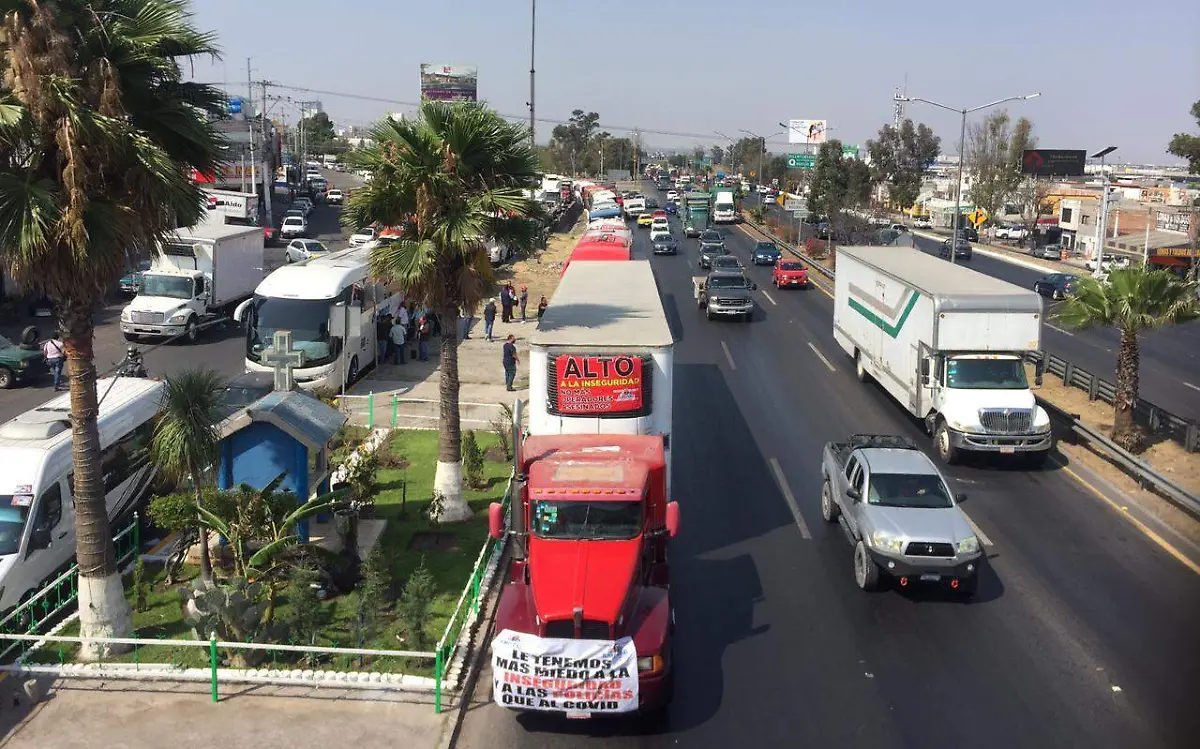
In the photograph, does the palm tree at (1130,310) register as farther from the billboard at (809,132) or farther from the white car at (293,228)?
the billboard at (809,132)

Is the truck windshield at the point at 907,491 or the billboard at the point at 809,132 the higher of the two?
the billboard at the point at 809,132

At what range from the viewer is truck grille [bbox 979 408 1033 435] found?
2061cm

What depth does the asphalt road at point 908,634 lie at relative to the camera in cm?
1098

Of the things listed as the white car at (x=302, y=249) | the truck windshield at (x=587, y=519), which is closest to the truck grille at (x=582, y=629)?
the truck windshield at (x=587, y=519)

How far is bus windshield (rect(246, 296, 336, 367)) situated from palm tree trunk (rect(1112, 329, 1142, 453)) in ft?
60.0

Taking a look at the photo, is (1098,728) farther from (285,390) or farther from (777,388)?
(777,388)

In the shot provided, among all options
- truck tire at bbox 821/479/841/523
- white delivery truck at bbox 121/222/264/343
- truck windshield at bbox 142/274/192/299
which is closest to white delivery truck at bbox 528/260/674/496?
truck tire at bbox 821/479/841/523

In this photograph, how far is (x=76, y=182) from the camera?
1073 cm

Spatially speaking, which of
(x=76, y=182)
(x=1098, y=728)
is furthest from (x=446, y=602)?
(x=1098, y=728)

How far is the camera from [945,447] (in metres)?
21.3

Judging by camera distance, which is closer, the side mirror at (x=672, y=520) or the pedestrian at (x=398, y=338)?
the side mirror at (x=672, y=520)

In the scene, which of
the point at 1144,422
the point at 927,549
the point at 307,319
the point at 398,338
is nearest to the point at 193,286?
the point at 398,338

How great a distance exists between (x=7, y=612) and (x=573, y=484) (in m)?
7.27

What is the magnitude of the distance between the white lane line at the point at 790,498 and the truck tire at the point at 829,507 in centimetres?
39
